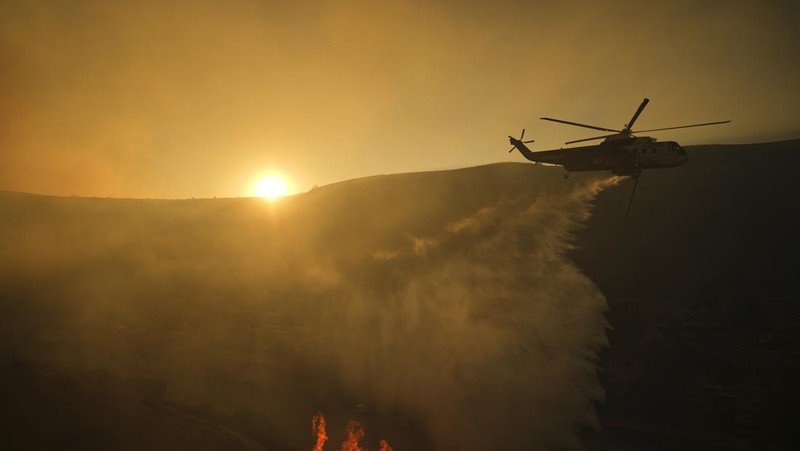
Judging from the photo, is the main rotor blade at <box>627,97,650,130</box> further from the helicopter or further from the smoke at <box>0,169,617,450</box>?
the smoke at <box>0,169,617,450</box>

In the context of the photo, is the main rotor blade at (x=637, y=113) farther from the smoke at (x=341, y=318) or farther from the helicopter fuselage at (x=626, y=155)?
the smoke at (x=341, y=318)

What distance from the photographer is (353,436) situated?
86.7 feet

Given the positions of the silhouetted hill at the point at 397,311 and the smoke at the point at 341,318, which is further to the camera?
the smoke at the point at 341,318

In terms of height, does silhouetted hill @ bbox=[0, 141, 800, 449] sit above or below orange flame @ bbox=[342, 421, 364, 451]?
above

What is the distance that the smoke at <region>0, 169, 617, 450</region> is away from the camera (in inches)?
1103

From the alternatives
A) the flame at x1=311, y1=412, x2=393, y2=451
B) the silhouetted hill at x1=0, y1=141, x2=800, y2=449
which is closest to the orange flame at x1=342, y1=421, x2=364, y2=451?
the flame at x1=311, y1=412, x2=393, y2=451

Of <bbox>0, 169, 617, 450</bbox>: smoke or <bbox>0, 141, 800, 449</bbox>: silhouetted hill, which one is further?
<bbox>0, 169, 617, 450</bbox>: smoke

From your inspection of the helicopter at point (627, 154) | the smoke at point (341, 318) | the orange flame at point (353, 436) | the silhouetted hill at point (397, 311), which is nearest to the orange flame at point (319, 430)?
the smoke at point (341, 318)

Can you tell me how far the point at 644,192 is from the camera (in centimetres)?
5259

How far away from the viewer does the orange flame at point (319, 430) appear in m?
25.3

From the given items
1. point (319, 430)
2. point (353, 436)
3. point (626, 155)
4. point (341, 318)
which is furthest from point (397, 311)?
point (626, 155)

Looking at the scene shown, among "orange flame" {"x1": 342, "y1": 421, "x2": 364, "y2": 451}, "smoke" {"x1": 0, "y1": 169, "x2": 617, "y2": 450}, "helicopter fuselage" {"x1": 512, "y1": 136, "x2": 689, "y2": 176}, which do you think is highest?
"helicopter fuselage" {"x1": 512, "y1": 136, "x2": 689, "y2": 176}

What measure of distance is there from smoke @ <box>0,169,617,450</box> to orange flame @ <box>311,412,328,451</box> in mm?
336

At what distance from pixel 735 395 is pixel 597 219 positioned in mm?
23071
